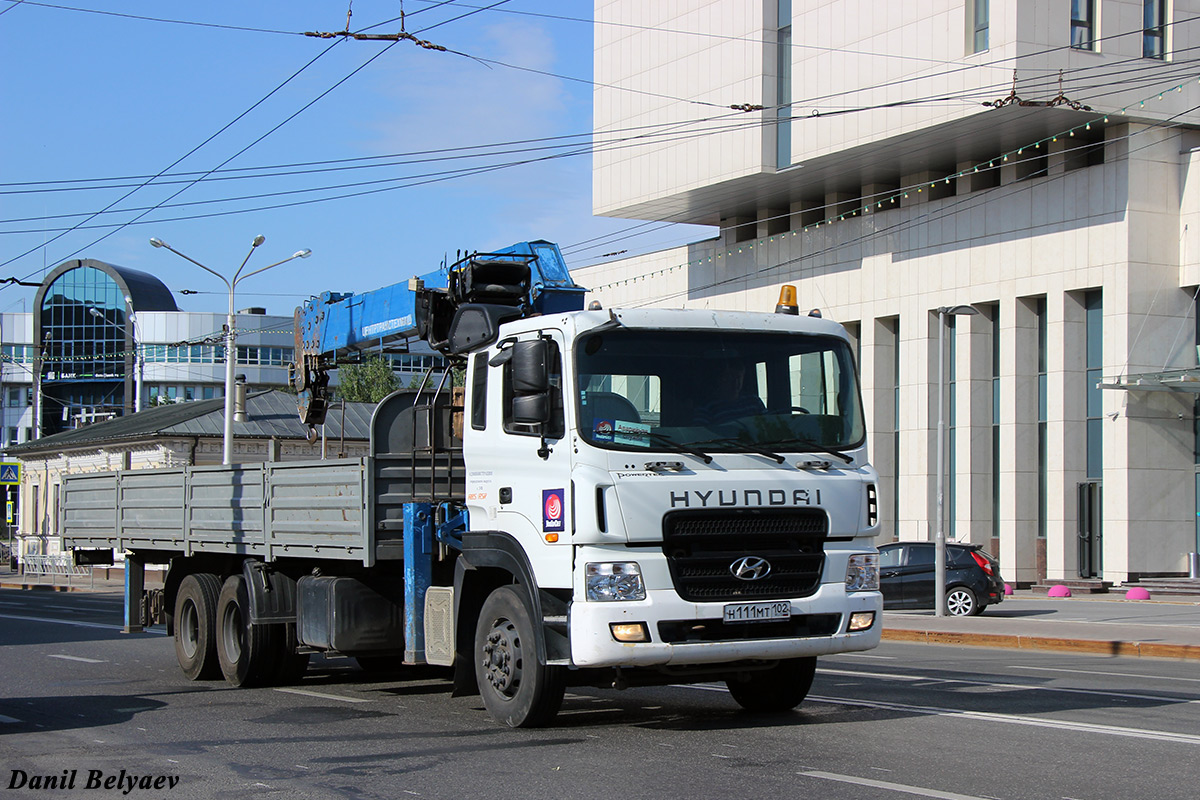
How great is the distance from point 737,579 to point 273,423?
40548mm

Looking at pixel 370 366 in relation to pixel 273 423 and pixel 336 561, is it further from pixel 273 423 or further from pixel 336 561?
pixel 336 561

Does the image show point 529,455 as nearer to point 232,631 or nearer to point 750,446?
point 750,446

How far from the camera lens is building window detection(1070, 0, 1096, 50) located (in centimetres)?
3369

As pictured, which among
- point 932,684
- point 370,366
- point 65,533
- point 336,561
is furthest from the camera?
Result: point 370,366

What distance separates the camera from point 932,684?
1228cm

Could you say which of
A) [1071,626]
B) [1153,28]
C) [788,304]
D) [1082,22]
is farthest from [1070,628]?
[1153,28]

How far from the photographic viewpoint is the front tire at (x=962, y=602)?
24.1m

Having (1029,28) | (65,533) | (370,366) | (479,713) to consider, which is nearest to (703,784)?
(479,713)

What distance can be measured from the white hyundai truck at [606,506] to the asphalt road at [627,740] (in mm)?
549

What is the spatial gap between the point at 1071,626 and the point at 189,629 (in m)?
13.4

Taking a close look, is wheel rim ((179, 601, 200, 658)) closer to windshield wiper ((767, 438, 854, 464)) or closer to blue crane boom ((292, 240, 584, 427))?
blue crane boom ((292, 240, 584, 427))

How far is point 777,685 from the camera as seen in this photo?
10039 mm

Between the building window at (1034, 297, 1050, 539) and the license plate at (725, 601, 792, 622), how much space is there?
28697 millimetres

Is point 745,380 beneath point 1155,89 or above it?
beneath
